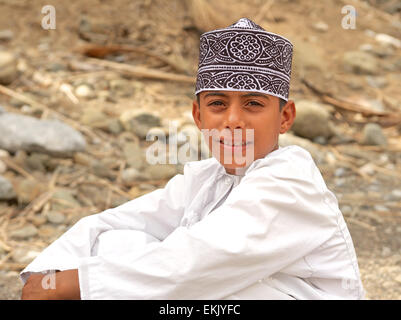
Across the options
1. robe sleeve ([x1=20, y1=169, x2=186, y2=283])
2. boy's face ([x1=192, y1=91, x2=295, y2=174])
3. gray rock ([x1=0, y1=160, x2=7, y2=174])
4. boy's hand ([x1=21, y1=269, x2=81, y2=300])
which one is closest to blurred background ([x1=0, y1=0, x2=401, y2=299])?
gray rock ([x1=0, y1=160, x2=7, y2=174])

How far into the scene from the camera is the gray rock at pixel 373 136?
5.01 metres

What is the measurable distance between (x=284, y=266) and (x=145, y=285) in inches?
16.4

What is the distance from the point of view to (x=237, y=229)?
5.25 ft

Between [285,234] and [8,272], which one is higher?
[285,234]

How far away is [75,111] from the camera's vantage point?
4668 mm

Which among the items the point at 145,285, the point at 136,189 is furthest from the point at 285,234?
the point at 136,189

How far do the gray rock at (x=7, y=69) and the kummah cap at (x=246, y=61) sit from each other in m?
3.34

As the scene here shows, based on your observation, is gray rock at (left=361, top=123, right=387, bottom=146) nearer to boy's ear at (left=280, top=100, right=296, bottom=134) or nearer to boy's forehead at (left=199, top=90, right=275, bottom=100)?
boy's ear at (left=280, top=100, right=296, bottom=134)

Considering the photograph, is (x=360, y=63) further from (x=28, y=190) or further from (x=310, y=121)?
(x=28, y=190)

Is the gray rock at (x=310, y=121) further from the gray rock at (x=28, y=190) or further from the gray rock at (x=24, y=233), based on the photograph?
the gray rock at (x=24, y=233)

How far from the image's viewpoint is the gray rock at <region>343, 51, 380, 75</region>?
20.5 ft

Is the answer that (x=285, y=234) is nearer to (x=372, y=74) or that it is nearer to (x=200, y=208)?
(x=200, y=208)

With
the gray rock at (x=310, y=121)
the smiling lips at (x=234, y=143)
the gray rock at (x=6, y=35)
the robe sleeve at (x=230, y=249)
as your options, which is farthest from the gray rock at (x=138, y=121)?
the robe sleeve at (x=230, y=249)

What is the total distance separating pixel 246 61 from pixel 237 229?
23.2 inches
